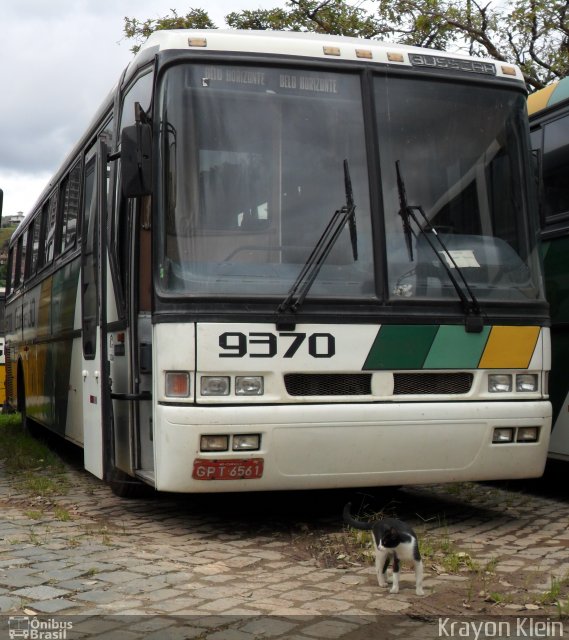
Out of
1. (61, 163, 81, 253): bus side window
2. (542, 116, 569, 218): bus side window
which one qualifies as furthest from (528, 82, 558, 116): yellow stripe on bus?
(61, 163, 81, 253): bus side window

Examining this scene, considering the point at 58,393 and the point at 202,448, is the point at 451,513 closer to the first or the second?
the point at 202,448

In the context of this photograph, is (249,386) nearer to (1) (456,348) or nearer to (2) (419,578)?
(1) (456,348)

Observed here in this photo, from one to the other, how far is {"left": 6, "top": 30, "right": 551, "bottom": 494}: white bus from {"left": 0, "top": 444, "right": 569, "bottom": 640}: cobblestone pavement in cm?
47

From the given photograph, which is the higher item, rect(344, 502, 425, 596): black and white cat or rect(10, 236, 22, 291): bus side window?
rect(10, 236, 22, 291): bus side window

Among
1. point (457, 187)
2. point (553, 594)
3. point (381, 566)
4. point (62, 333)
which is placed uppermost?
point (457, 187)

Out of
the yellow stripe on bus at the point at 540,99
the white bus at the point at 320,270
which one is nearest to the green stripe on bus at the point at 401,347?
the white bus at the point at 320,270

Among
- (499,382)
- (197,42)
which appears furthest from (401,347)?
(197,42)

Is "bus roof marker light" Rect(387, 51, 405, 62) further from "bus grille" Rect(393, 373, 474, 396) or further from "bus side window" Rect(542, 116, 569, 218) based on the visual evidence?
"bus grille" Rect(393, 373, 474, 396)

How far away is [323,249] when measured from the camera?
22.0ft

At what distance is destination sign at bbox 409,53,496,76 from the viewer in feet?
23.8

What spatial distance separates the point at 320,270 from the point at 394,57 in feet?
5.47

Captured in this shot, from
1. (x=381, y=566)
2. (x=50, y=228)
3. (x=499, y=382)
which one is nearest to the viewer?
(x=381, y=566)

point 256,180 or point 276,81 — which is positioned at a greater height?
point 276,81

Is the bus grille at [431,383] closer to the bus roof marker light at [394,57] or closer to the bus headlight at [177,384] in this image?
the bus headlight at [177,384]
